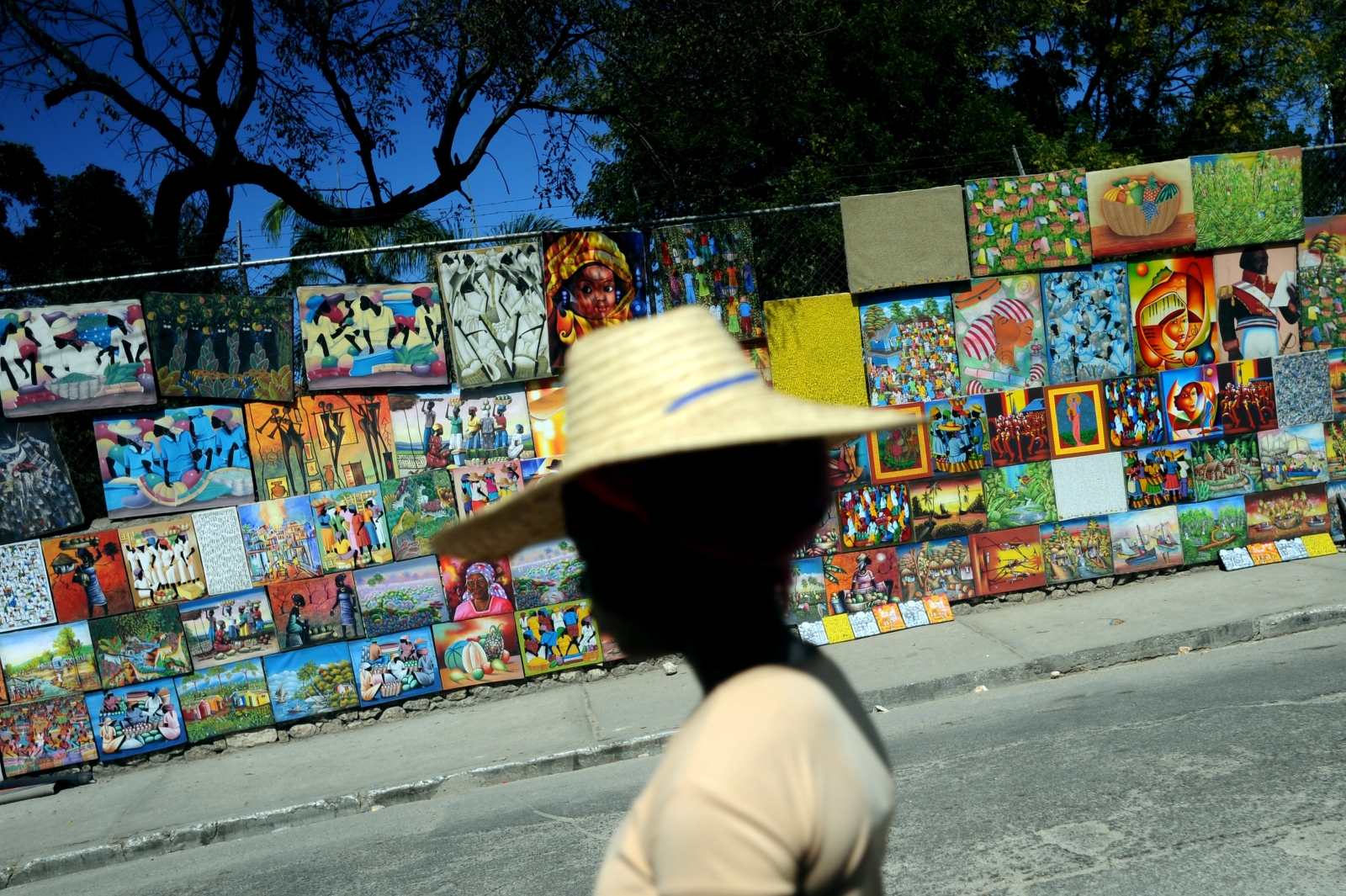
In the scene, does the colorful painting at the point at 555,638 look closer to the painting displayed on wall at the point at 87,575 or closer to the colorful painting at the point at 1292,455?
the painting displayed on wall at the point at 87,575

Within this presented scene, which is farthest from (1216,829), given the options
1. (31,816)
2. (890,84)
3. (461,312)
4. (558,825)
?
(890,84)

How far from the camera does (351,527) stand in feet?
24.9

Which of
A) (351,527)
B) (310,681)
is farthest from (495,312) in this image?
(310,681)

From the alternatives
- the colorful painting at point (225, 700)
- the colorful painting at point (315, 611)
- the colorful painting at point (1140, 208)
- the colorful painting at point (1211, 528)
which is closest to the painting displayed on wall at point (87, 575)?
the colorful painting at point (225, 700)

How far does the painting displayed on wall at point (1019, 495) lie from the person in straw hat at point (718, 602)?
7423 millimetres

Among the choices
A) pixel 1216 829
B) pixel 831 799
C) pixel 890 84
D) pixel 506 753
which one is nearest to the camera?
pixel 831 799

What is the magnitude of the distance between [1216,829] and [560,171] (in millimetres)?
8792

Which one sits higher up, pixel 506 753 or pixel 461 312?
pixel 461 312

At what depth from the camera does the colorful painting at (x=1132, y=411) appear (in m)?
8.46

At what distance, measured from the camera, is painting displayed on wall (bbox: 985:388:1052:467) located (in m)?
8.31

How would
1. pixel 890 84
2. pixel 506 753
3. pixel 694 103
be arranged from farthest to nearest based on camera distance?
pixel 890 84, pixel 694 103, pixel 506 753

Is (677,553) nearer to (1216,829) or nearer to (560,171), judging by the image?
(1216,829)

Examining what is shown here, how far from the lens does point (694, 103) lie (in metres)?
10.6

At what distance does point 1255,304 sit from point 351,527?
7625 mm
